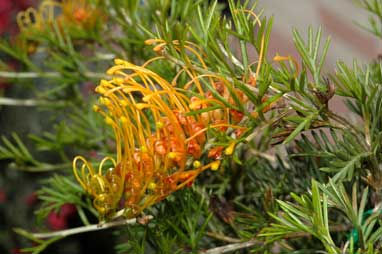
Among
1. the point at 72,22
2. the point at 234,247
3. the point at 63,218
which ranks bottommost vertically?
the point at 63,218

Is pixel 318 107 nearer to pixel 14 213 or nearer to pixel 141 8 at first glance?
pixel 141 8

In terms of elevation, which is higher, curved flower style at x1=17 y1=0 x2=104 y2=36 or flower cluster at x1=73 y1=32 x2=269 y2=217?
curved flower style at x1=17 y1=0 x2=104 y2=36

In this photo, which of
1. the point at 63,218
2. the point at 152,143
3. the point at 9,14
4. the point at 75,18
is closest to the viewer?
the point at 152,143

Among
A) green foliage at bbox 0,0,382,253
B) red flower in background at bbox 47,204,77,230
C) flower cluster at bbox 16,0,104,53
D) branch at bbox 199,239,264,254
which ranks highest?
flower cluster at bbox 16,0,104,53

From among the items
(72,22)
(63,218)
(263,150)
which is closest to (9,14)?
(63,218)

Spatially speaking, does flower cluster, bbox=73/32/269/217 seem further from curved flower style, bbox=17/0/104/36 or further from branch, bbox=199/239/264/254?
curved flower style, bbox=17/0/104/36

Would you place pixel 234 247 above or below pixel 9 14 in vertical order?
below

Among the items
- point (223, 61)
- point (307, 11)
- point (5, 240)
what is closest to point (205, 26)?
point (223, 61)

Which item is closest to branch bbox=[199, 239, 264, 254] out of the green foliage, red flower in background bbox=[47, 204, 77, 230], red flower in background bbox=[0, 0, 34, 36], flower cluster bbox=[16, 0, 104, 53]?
the green foliage

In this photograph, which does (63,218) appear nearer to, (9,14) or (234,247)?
(9,14)

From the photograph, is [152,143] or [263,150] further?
[263,150]

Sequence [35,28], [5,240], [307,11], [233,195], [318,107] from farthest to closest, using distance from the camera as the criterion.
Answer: [307,11]
[5,240]
[35,28]
[233,195]
[318,107]
